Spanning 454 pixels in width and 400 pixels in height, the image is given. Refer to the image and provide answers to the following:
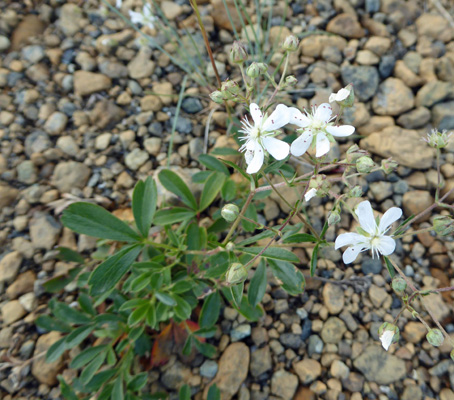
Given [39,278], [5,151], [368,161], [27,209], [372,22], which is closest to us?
[368,161]

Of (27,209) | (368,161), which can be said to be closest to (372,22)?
(368,161)

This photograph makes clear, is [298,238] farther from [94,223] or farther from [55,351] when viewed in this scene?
[55,351]

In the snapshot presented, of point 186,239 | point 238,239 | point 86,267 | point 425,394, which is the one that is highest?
point 186,239

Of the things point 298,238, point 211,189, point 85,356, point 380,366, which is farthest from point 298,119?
point 85,356

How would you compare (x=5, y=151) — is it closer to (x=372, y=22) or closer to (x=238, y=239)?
(x=238, y=239)

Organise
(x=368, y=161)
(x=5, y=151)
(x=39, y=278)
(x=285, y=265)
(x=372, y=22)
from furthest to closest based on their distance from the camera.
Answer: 1. (x=372, y=22)
2. (x=5, y=151)
3. (x=39, y=278)
4. (x=285, y=265)
5. (x=368, y=161)

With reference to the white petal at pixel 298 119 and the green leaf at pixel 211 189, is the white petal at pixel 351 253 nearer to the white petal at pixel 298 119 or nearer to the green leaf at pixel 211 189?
the white petal at pixel 298 119
